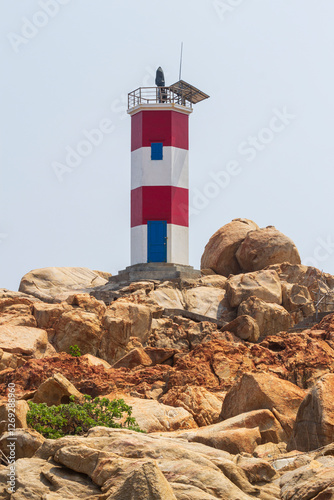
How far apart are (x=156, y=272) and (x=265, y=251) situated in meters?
5.69

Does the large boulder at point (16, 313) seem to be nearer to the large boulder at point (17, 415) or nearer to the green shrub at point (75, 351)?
the green shrub at point (75, 351)

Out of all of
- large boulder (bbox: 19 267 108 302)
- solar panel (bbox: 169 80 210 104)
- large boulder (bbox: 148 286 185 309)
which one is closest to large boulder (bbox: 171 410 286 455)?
large boulder (bbox: 148 286 185 309)

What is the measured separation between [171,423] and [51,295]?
56.9 feet

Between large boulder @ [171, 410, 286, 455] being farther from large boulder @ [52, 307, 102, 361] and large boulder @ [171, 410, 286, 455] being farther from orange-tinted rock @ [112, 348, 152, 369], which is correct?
large boulder @ [52, 307, 102, 361]

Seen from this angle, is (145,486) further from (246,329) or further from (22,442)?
(246,329)

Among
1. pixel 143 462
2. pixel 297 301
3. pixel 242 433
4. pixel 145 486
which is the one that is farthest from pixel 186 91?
pixel 145 486

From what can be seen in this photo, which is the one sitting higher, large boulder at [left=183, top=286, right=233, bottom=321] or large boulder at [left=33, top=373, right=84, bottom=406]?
large boulder at [left=183, top=286, right=233, bottom=321]

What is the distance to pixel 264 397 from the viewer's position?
13578 millimetres

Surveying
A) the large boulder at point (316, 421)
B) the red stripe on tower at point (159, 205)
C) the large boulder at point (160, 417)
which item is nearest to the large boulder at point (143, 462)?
the large boulder at point (316, 421)

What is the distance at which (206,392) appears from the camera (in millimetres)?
15867

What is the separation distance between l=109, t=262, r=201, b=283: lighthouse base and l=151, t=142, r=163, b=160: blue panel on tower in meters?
5.59

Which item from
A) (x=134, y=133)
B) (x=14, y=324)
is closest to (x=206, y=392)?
(x=14, y=324)

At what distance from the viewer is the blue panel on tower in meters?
34.4

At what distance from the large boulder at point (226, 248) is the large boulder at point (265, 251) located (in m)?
0.56
